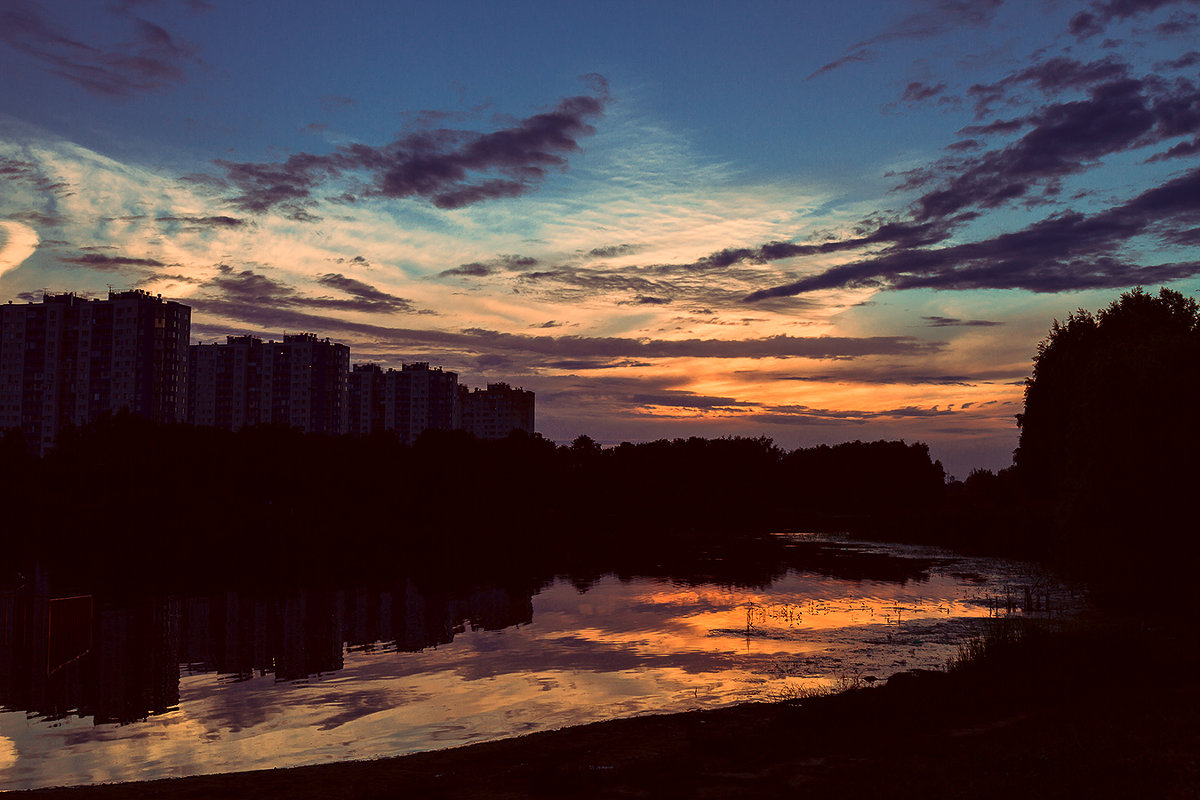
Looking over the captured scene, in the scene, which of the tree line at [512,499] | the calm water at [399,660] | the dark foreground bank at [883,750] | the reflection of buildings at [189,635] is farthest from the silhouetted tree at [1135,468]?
the reflection of buildings at [189,635]

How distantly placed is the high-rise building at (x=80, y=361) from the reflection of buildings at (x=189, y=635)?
12577cm

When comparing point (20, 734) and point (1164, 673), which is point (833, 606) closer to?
point (1164, 673)

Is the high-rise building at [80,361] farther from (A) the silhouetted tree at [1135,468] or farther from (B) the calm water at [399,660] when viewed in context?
(A) the silhouetted tree at [1135,468]

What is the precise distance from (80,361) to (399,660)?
169092 mm

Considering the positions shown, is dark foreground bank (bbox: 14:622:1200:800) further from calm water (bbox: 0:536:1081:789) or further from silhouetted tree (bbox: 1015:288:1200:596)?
silhouetted tree (bbox: 1015:288:1200:596)

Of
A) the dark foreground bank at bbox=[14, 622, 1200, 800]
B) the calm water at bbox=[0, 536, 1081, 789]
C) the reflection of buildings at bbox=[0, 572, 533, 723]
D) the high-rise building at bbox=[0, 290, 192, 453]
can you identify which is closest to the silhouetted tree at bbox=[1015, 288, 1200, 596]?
the calm water at bbox=[0, 536, 1081, 789]

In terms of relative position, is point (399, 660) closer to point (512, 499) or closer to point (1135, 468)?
point (1135, 468)

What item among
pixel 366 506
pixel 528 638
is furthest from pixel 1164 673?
pixel 366 506

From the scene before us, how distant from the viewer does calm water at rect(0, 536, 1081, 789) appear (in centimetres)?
2642

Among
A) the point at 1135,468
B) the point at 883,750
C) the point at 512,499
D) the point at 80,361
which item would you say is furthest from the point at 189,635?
the point at 80,361

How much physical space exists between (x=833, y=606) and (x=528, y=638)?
2176 centimetres

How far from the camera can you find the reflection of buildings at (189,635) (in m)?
32.5

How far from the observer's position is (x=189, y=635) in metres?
43.8

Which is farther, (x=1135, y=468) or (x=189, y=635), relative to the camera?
(x=189, y=635)
